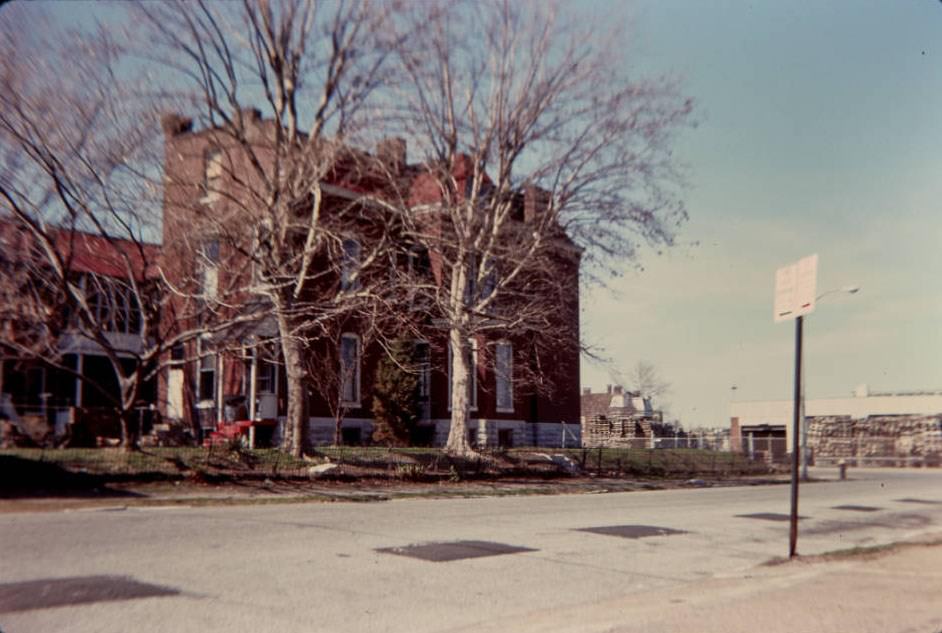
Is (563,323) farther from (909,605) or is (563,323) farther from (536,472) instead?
(909,605)

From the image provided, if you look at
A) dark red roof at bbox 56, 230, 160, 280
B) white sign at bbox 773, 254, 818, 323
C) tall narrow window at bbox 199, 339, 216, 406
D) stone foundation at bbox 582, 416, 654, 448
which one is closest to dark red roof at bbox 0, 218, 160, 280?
dark red roof at bbox 56, 230, 160, 280

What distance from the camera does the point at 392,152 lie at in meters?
24.3

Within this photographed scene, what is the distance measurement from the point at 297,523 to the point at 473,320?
1392 cm

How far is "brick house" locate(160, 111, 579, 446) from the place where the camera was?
63.9 feet

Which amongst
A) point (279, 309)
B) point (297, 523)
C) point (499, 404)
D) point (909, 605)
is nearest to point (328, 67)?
point (279, 309)

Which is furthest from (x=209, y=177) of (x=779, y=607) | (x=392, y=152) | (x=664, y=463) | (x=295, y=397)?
(x=664, y=463)

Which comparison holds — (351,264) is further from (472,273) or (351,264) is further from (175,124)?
(175,124)

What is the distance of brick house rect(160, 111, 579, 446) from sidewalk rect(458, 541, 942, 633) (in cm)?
1372

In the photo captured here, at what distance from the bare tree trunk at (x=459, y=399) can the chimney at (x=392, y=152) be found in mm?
4883

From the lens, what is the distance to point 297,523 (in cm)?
1226

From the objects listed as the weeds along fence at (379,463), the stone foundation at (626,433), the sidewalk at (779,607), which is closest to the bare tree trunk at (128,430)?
the weeds along fence at (379,463)

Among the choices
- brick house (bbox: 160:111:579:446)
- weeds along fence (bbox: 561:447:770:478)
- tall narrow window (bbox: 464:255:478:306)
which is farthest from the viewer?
weeds along fence (bbox: 561:447:770:478)

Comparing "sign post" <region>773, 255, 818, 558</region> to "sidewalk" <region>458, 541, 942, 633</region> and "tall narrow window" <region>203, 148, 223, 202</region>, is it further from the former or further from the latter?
"tall narrow window" <region>203, 148, 223, 202</region>

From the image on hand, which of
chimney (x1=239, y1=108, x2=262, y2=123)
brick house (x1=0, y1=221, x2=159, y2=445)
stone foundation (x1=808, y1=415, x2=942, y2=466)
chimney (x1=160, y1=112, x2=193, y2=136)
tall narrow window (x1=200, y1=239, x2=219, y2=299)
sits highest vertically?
chimney (x1=239, y1=108, x2=262, y2=123)
